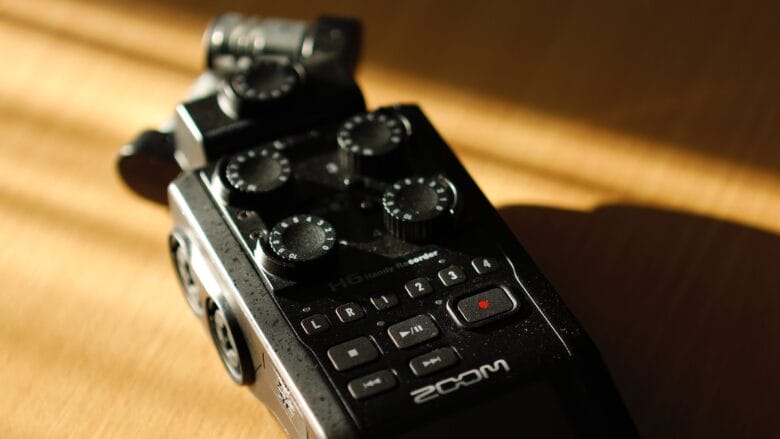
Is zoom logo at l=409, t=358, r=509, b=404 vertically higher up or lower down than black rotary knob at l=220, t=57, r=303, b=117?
lower down

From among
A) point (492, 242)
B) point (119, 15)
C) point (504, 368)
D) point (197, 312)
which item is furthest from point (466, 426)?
point (119, 15)

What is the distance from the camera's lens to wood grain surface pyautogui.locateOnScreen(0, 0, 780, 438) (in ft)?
2.91

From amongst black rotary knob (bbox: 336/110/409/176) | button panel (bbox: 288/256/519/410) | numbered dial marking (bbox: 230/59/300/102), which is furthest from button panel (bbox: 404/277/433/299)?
numbered dial marking (bbox: 230/59/300/102)

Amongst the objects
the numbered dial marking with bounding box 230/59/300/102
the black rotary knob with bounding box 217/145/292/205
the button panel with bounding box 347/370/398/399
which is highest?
the numbered dial marking with bounding box 230/59/300/102

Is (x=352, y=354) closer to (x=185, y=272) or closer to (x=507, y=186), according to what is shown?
(x=185, y=272)

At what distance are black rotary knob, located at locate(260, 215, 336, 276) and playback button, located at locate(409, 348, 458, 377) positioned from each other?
0.10 m

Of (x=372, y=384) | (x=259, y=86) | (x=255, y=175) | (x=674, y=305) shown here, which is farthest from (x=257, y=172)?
(x=674, y=305)

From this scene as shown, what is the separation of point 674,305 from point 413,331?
0.26 metres

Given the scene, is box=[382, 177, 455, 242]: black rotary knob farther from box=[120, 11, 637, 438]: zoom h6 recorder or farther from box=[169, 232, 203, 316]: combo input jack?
box=[169, 232, 203, 316]: combo input jack

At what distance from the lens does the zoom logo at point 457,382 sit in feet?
2.44

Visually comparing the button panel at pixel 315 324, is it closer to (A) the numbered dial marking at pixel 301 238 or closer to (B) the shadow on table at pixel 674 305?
(A) the numbered dial marking at pixel 301 238

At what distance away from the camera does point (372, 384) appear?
2.45 ft

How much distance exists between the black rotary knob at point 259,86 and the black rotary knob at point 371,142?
0.07 meters

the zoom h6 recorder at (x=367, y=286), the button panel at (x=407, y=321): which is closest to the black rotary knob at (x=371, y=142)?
the zoom h6 recorder at (x=367, y=286)
